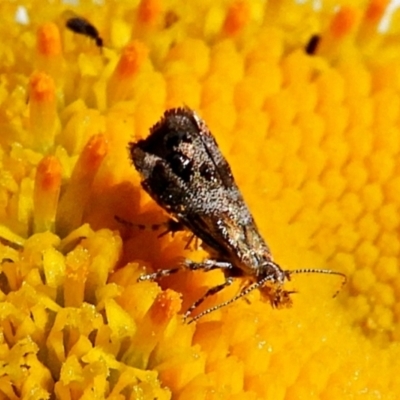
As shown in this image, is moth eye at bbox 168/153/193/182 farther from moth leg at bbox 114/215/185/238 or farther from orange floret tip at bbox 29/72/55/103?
orange floret tip at bbox 29/72/55/103

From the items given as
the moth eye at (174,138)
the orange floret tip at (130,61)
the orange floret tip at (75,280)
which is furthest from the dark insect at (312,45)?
the orange floret tip at (75,280)

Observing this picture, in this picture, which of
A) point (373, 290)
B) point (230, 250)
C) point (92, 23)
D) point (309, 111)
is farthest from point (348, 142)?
point (92, 23)

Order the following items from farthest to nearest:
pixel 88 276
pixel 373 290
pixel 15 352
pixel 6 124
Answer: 1. pixel 373 290
2. pixel 6 124
3. pixel 88 276
4. pixel 15 352

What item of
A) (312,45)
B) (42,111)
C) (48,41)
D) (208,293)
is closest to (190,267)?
(208,293)

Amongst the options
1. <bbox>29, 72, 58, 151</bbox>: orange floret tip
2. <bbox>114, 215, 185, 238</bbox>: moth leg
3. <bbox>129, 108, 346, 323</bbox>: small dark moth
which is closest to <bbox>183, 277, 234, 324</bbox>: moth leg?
<bbox>129, 108, 346, 323</bbox>: small dark moth

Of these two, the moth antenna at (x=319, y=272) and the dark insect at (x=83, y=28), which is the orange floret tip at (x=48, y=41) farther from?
the moth antenna at (x=319, y=272)

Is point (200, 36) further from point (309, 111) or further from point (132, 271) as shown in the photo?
point (132, 271)

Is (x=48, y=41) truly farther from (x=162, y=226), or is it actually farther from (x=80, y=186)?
(x=162, y=226)
